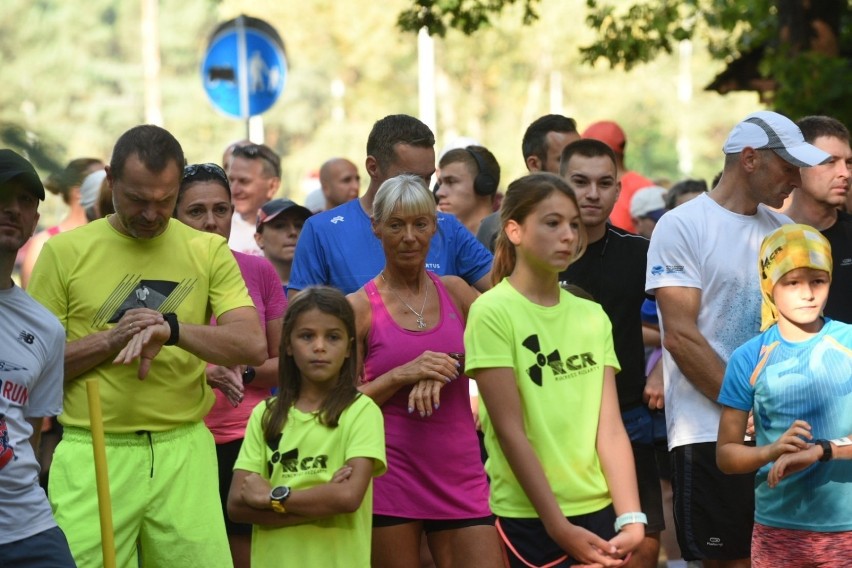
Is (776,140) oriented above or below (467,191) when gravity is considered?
below

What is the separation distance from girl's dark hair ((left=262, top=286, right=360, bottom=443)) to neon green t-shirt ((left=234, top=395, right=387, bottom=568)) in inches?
1.3

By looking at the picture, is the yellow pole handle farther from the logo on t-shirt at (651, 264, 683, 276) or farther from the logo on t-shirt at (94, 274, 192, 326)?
the logo on t-shirt at (651, 264, 683, 276)

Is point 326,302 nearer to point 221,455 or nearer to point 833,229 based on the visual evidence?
point 221,455

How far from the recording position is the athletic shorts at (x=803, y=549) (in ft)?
18.6

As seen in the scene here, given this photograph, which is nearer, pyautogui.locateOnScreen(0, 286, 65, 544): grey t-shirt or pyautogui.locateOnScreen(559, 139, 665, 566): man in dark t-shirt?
pyautogui.locateOnScreen(0, 286, 65, 544): grey t-shirt

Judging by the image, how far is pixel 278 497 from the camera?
531 centimetres

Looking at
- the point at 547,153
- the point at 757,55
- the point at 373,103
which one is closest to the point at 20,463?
the point at 547,153

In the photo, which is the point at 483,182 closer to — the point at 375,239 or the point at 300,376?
the point at 375,239

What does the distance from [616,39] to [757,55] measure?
3720 millimetres

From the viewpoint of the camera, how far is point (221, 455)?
7062mm

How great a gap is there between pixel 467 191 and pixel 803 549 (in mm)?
4355

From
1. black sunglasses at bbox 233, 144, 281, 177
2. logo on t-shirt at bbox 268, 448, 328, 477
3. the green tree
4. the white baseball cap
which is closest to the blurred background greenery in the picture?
the green tree

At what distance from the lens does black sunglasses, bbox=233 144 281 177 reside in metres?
10.6

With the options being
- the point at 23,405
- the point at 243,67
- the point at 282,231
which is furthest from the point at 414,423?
the point at 243,67
